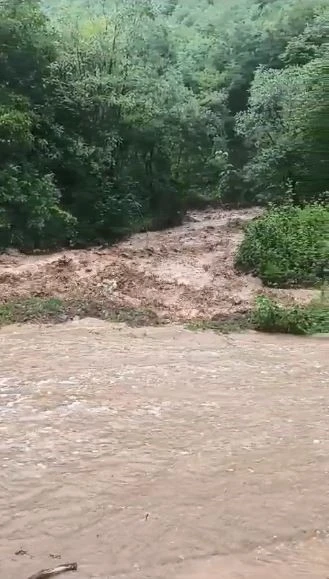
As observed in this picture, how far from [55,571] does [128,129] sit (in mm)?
15866

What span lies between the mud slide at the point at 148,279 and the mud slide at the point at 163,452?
405 mm

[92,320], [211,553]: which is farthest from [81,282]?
[211,553]

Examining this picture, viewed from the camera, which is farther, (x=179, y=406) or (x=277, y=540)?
(x=179, y=406)

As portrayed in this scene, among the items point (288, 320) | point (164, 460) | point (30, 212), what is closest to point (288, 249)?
point (288, 320)

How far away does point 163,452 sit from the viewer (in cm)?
643

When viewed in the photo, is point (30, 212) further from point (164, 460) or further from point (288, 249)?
point (164, 460)

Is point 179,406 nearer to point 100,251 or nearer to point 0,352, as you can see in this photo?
point 0,352

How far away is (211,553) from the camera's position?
4.76m

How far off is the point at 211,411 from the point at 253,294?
5614mm

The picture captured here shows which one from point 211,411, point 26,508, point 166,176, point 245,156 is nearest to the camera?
point 26,508

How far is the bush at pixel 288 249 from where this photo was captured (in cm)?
1352

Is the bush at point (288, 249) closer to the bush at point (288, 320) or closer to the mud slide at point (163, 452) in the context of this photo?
the mud slide at point (163, 452)

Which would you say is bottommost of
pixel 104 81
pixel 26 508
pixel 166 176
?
pixel 26 508

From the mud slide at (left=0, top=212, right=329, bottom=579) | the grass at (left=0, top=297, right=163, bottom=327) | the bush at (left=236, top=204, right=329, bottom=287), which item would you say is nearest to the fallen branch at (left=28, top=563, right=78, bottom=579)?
the mud slide at (left=0, top=212, right=329, bottom=579)
